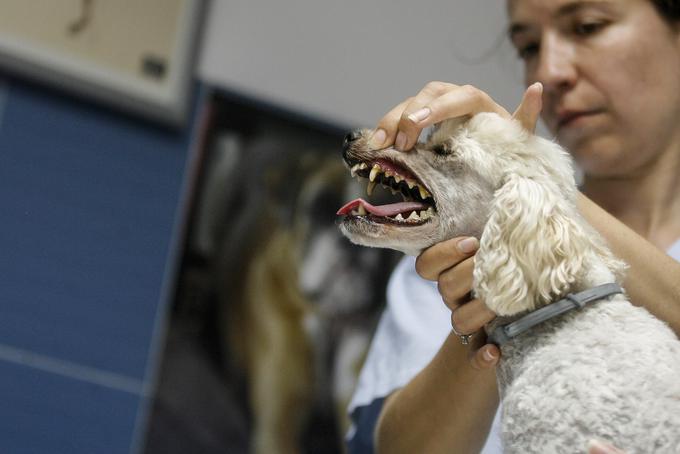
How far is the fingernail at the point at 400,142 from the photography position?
655 millimetres

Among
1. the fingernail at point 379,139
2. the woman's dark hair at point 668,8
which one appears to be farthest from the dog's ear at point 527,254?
the woman's dark hair at point 668,8

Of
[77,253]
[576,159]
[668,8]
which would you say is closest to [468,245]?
[576,159]

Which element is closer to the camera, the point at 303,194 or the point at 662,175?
the point at 662,175

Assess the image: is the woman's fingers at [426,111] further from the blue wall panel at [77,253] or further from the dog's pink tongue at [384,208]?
the blue wall panel at [77,253]

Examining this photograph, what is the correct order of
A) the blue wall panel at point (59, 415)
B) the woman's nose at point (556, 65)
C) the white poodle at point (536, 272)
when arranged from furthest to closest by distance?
1. the blue wall panel at point (59, 415)
2. the woman's nose at point (556, 65)
3. the white poodle at point (536, 272)

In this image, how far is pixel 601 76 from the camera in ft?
2.75

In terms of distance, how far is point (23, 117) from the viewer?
1356 mm

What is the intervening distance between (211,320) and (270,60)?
1.59ft

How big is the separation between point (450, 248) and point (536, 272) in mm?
66

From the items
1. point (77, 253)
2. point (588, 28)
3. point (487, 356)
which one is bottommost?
point (77, 253)

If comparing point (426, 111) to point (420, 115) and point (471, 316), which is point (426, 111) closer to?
point (420, 115)

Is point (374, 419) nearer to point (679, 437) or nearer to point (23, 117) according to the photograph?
point (679, 437)

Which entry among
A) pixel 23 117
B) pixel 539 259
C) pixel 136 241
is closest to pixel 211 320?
pixel 136 241

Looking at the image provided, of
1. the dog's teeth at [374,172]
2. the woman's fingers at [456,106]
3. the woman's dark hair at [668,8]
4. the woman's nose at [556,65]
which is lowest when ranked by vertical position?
the dog's teeth at [374,172]
